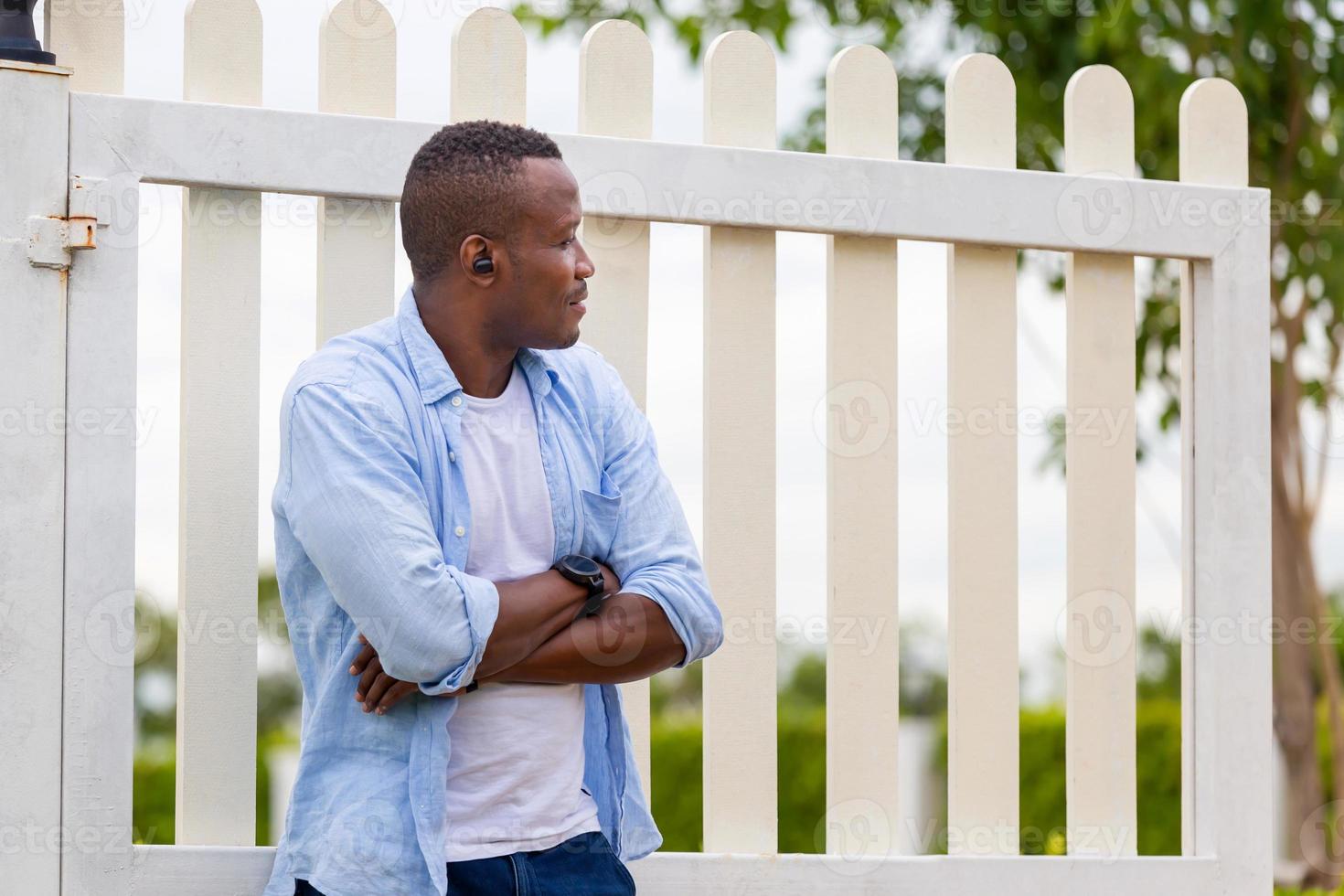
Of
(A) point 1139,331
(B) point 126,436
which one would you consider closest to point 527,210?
(B) point 126,436

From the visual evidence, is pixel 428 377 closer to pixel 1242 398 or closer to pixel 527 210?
pixel 527 210

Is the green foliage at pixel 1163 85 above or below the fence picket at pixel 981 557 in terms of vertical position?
above

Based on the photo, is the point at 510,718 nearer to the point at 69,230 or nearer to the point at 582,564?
the point at 582,564

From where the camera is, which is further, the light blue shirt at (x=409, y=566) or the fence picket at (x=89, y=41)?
the fence picket at (x=89, y=41)

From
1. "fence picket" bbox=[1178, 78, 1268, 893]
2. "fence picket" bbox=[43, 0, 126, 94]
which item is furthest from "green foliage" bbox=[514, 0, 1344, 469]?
"fence picket" bbox=[43, 0, 126, 94]

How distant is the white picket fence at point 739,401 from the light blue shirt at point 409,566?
1.34ft

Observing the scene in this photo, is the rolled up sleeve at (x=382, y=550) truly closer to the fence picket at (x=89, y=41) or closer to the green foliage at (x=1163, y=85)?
the fence picket at (x=89, y=41)

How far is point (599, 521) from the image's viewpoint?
2.70 metres

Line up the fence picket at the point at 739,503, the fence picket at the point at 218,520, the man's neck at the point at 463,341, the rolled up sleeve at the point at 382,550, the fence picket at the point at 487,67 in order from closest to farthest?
1. the rolled up sleeve at the point at 382,550
2. the man's neck at the point at 463,341
3. the fence picket at the point at 218,520
4. the fence picket at the point at 487,67
5. the fence picket at the point at 739,503

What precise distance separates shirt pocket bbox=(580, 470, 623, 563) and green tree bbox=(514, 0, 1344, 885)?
3284 millimetres

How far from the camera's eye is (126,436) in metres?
2.92

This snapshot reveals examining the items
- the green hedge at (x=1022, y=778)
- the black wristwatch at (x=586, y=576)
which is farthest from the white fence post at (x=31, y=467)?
the green hedge at (x=1022, y=778)

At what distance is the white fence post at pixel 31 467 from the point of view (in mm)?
2836

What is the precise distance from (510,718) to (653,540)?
395 millimetres
